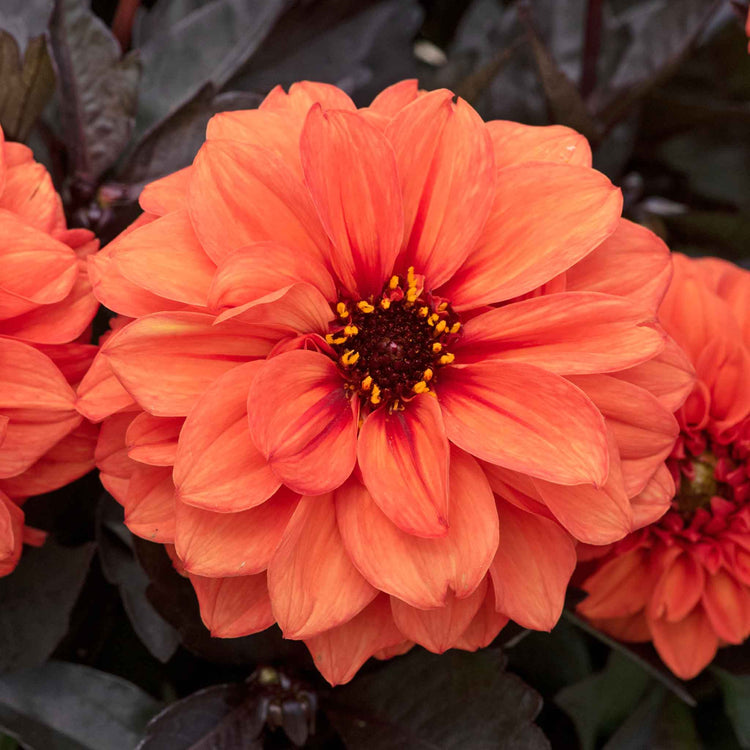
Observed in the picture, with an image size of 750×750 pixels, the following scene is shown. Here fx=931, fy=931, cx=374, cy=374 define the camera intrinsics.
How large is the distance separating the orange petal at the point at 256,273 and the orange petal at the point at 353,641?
10.2 inches

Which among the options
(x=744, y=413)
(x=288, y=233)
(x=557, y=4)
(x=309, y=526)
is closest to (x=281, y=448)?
(x=309, y=526)

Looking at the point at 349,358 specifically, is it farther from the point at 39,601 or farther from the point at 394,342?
the point at 39,601

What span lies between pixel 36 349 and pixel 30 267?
63 millimetres

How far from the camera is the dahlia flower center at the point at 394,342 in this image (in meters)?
0.75

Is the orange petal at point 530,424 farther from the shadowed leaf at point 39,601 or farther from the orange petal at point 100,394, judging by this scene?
the shadowed leaf at point 39,601

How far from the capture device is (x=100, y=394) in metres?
0.69

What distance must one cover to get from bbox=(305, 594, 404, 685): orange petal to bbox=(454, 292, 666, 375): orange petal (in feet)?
0.74

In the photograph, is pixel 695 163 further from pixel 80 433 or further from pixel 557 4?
pixel 80 433

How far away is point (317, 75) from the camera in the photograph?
44.9 inches

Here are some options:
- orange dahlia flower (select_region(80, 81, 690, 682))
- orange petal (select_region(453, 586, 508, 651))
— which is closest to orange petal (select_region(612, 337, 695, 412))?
orange dahlia flower (select_region(80, 81, 690, 682))

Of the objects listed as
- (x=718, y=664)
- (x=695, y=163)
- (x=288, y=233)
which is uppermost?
(x=288, y=233)

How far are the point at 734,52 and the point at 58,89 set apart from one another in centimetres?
98

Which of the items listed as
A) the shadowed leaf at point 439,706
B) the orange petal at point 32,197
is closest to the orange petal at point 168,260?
the orange petal at point 32,197

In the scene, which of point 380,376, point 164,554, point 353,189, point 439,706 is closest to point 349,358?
point 380,376
